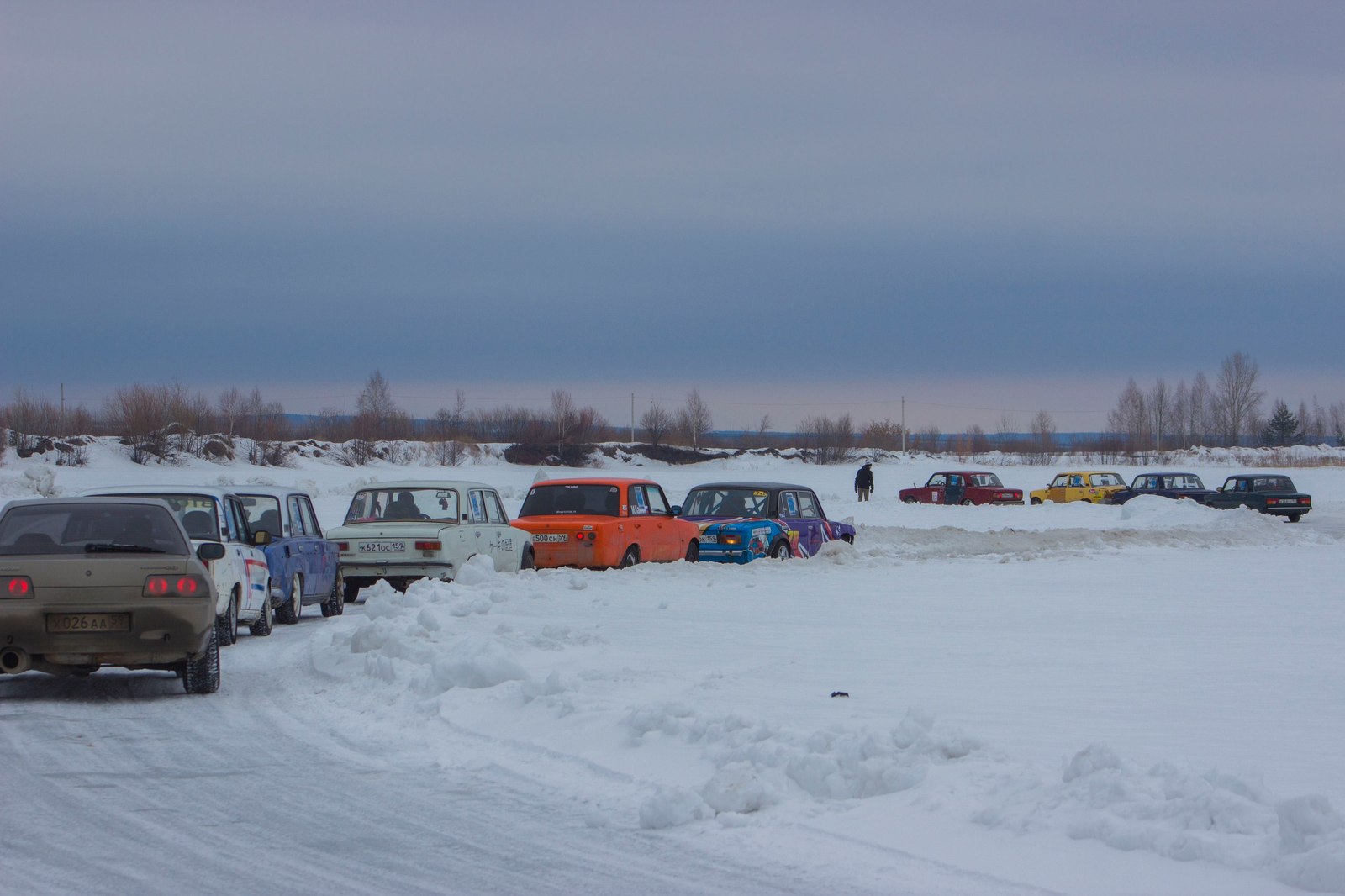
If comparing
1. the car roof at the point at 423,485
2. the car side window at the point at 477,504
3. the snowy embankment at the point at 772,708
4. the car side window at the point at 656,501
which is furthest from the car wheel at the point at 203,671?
the car side window at the point at 656,501

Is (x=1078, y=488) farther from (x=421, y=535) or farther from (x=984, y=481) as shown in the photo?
(x=421, y=535)

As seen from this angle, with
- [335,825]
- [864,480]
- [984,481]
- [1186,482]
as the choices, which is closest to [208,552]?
[335,825]

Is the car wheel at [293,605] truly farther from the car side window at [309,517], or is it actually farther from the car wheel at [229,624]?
the car wheel at [229,624]

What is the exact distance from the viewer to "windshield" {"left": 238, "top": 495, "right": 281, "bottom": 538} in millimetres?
16703

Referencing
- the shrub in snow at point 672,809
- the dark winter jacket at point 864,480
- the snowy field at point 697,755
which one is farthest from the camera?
the dark winter jacket at point 864,480

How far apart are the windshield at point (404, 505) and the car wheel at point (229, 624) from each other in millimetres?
5486

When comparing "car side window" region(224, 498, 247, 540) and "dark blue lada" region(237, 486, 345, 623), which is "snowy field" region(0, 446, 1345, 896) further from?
"car side window" region(224, 498, 247, 540)

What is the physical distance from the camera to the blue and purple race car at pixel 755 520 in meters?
22.1

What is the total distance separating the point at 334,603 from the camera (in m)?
17.8

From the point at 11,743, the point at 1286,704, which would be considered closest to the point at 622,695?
the point at 11,743

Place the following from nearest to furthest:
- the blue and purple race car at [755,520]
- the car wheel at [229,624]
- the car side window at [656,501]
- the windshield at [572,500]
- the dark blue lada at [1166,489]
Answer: the car wheel at [229,624] → the windshield at [572,500] → the car side window at [656,501] → the blue and purple race car at [755,520] → the dark blue lada at [1166,489]

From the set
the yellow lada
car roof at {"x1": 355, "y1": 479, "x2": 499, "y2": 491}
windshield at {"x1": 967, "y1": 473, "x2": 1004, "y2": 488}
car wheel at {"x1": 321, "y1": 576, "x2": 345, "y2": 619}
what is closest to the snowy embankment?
car roof at {"x1": 355, "y1": 479, "x2": 499, "y2": 491}

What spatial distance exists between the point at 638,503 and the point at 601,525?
117cm

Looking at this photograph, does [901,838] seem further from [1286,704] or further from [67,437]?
[67,437]
